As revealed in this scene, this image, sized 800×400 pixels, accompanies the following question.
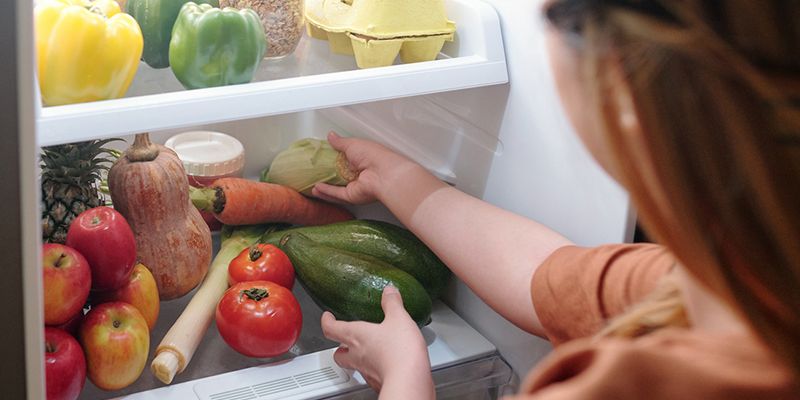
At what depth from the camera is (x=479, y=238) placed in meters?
1.19

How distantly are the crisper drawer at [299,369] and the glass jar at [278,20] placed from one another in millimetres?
389

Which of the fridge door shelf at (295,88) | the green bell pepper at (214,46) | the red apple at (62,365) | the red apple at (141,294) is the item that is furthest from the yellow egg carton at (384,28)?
the red apple at (62,365)

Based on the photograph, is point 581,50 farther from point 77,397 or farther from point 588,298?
point 77,397

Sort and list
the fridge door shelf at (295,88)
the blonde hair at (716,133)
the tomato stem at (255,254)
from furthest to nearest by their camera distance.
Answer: the tomato stem at (255,254), the fridge door shelf at (295,88), the blonde hair at (716,133)

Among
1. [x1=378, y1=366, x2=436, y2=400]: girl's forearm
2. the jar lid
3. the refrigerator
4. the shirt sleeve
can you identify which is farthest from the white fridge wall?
the jar lid

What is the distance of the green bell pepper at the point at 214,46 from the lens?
1072 millimetres

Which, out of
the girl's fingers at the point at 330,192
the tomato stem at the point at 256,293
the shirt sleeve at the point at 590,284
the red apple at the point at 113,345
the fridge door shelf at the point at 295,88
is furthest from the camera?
the girl's fingers at the point at 330,192

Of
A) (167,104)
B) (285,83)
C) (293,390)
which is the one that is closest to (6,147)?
(167,104)

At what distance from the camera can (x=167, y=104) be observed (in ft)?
3.33

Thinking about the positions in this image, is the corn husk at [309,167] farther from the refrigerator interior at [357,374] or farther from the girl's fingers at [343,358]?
the girl's fingers at [343,358]

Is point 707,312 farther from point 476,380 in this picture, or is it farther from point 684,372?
point 476,380

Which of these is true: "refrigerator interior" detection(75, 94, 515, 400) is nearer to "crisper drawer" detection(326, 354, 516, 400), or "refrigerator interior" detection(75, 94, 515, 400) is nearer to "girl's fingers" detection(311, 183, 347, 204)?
"crisper drawer" detection(326, 354, 516, 400)

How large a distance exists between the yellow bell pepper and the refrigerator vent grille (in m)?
0.39

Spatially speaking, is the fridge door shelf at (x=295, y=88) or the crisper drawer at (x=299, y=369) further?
the crisper drawer at (x=299, y=369)
